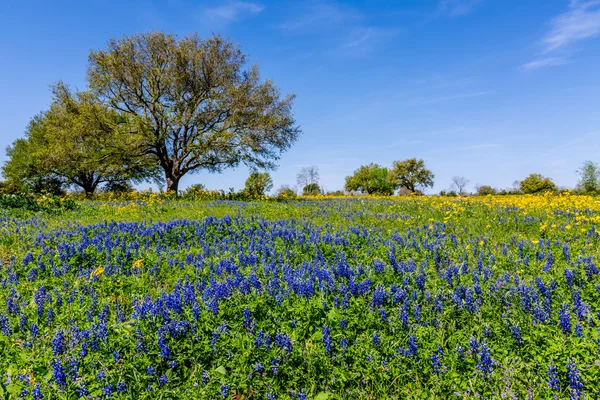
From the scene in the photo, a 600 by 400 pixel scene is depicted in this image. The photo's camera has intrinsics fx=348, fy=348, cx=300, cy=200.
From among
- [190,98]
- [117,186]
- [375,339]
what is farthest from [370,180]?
[375,339]

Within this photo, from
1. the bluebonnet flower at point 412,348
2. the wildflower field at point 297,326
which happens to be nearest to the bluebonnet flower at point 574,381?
the wildflower field at point 297,326

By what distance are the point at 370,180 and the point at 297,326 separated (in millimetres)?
102952

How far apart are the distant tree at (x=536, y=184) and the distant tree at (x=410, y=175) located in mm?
28231

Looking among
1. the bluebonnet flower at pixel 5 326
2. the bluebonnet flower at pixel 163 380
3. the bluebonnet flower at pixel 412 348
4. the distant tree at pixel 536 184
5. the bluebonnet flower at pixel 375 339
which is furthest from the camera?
the distant tree at pixel 536 184

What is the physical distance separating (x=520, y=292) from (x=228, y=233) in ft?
24.2

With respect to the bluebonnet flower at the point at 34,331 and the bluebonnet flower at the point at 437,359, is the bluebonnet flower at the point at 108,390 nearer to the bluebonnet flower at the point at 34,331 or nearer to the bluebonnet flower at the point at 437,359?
the bluebonnet flower at the point at 34,331

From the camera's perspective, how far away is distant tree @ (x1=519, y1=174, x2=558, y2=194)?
67.7 m

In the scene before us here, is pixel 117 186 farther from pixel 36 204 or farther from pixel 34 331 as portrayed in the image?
pixel 34 331

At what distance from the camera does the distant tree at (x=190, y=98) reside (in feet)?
88.8

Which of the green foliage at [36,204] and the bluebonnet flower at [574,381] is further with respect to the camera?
the green foliage at [36,204]

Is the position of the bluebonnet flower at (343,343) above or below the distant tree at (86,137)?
below

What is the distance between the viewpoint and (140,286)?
6008mm

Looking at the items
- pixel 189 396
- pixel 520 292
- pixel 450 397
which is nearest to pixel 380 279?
pixel 520 292

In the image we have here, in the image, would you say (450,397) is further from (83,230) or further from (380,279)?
(83,230)
